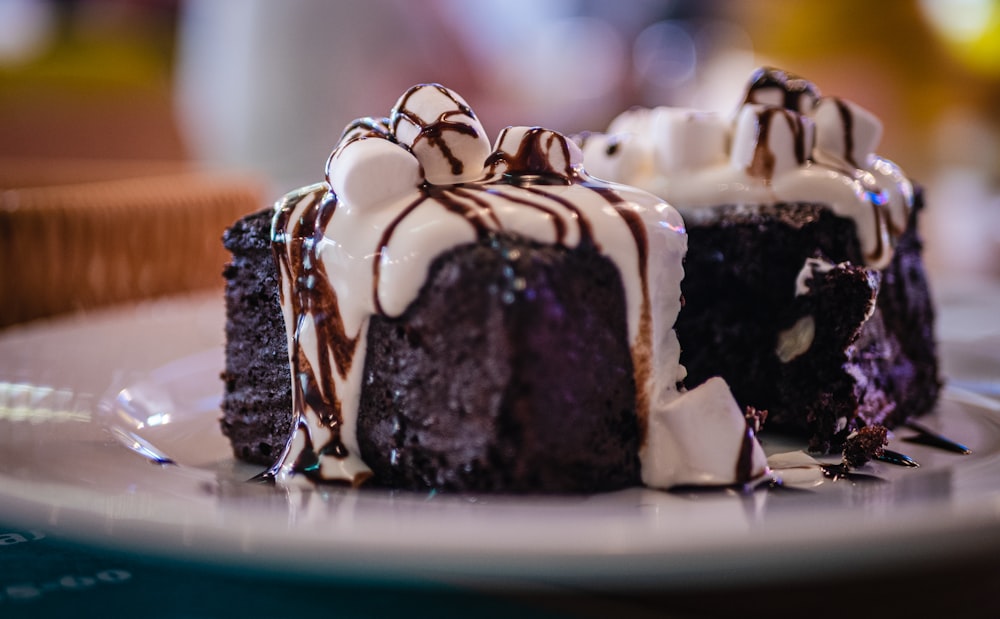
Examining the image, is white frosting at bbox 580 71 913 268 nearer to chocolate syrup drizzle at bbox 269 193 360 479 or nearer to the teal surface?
chocolate syrup drizzle at bbox 269 193 360 479

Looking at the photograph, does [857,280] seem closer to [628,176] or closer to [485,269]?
[628,176]

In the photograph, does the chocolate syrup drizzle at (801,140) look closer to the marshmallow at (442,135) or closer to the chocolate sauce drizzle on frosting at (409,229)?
the chocolate sauce drizzle on frosting at (409,229)

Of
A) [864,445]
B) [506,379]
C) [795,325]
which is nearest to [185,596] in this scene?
[506,379]

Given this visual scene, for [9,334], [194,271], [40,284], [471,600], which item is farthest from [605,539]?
[194,271]

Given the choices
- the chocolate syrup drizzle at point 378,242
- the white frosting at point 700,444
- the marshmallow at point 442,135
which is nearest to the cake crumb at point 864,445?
the white frosting at point 700,444

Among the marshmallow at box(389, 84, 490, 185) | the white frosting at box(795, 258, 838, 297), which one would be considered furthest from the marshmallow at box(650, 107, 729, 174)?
the marshmallow at box(389, 84, 490, 185)

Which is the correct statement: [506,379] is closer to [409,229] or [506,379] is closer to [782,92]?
[409,229]

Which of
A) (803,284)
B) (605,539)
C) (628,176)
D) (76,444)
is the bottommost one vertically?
(76,444)
